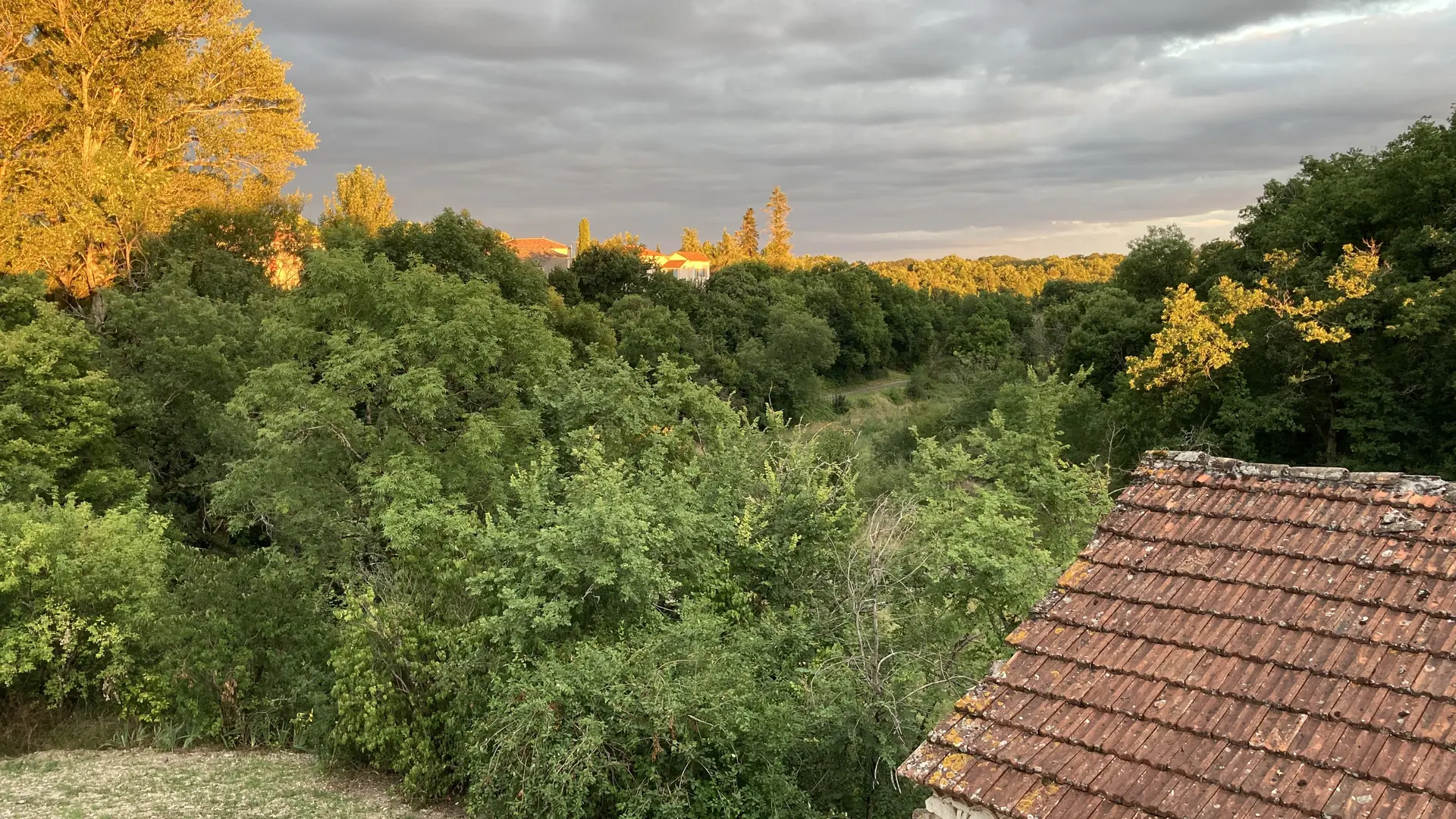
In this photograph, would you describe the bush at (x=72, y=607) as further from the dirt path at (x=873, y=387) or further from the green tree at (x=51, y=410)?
the dirt path at (x=873, y=387)

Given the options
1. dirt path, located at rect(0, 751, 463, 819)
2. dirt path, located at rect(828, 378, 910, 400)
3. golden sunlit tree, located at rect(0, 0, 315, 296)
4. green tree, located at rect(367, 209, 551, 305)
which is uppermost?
golden sunlit tree, located at rect(0, 0, 315, 296)

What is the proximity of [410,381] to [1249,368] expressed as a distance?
77.1 feet

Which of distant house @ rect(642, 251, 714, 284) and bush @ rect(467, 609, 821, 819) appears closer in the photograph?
bush @ rect(467, 609, 821, 819)

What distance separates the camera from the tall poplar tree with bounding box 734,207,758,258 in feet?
337

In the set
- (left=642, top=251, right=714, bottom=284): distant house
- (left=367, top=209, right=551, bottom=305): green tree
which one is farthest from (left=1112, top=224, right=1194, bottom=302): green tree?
(left=642, top=251, right=714, bottom=284): distant house

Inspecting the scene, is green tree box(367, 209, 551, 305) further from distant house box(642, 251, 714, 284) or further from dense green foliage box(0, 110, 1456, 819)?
distant house box(642, 251, 714, 284)

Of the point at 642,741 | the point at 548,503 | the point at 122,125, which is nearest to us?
the point at 642,741

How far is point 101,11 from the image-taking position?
1002 inches

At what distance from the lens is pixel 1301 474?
5.55 metres

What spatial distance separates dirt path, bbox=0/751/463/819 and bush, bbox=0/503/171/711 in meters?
1.45

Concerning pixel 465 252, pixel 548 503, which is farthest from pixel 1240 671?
pixel 465 252

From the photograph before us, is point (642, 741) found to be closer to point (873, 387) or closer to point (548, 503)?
point (548, 503)

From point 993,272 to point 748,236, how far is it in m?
48.8

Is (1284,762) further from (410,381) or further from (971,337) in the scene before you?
(971,337)
